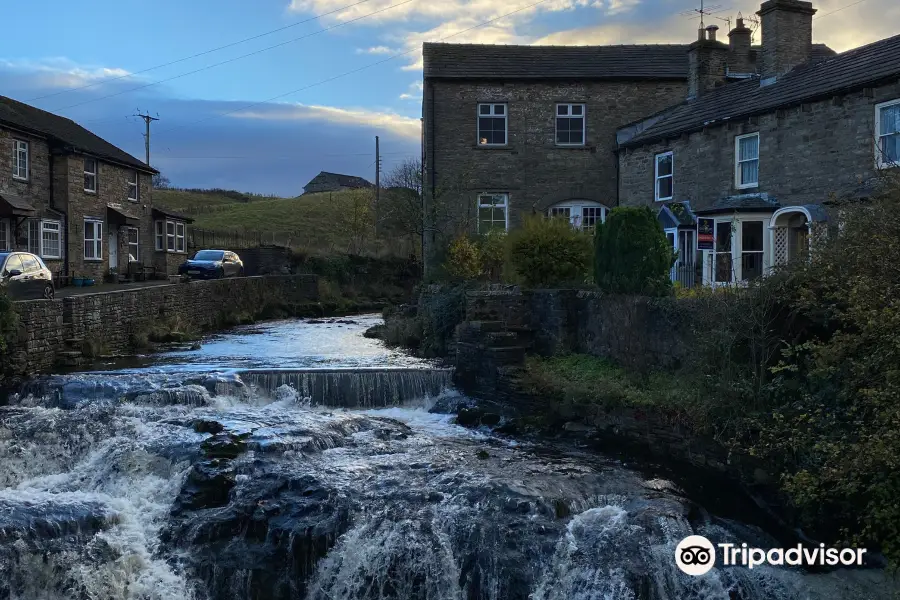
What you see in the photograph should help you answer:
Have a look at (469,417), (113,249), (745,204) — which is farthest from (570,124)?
(113,249)

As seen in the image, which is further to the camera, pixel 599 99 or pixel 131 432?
pixel 599 99

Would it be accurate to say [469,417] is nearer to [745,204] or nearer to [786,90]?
[745,204]

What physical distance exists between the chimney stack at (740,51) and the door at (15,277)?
23.9m

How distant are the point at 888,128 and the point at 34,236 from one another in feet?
93.2

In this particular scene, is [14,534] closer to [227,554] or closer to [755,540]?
[227,554]

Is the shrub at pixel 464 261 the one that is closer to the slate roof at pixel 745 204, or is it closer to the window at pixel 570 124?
the slate roof at pixel 745 204

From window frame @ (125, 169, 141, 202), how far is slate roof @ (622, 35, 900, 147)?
23.7 meters

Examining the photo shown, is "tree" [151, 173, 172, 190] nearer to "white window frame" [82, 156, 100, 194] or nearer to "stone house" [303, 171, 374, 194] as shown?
"stone house" [303, 171, 374, 194]

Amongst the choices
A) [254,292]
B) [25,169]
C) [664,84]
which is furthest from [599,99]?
[25,169]

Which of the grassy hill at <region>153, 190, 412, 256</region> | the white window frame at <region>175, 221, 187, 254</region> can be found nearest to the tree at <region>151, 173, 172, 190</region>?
the grassy hill at <region>153, 190, 412, 256</region>

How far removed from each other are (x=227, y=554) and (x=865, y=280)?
786 centimetres

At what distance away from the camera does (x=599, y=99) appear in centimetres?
2892

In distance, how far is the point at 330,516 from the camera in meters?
9.37

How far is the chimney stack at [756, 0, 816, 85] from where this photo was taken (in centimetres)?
2238
